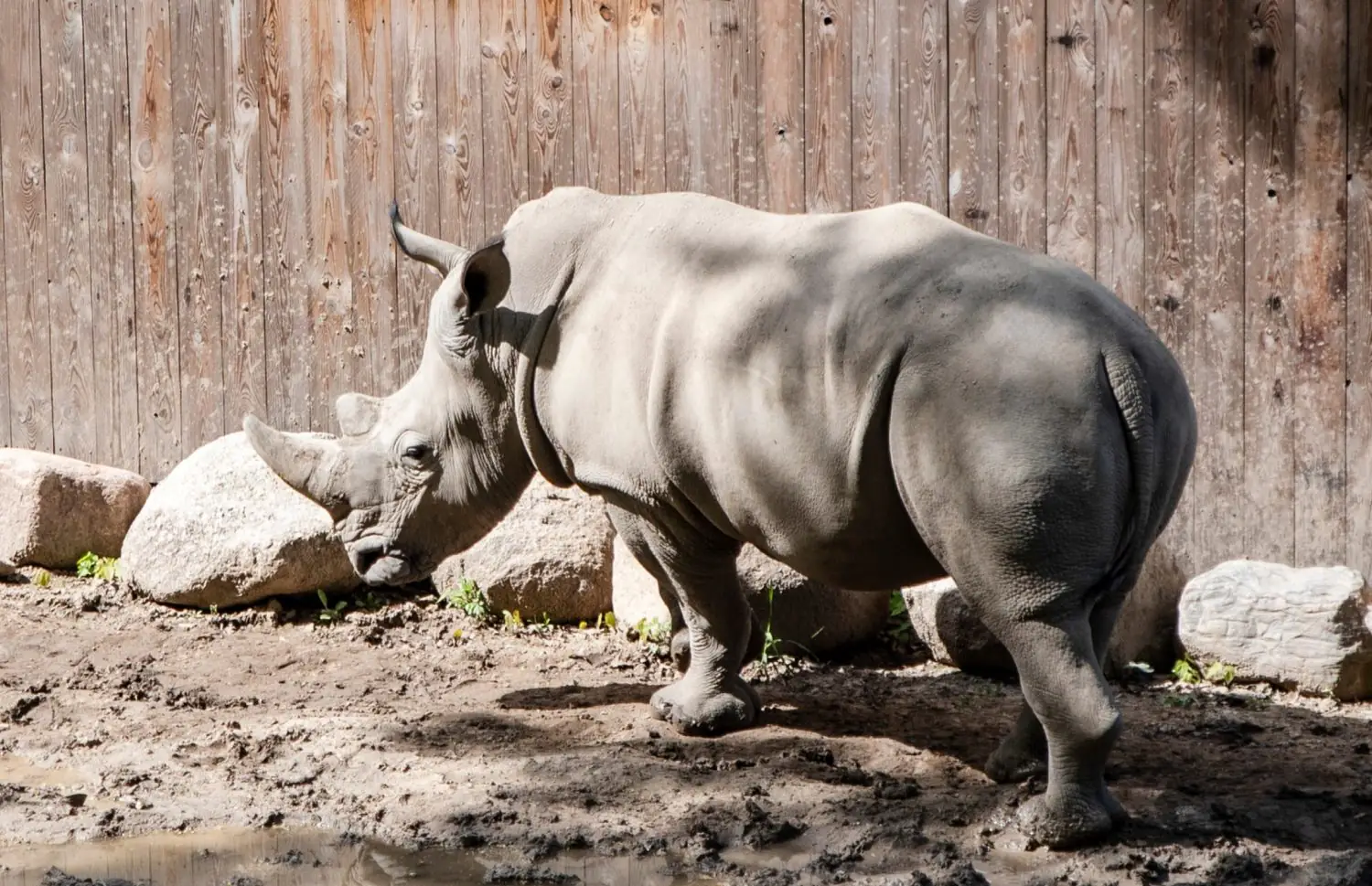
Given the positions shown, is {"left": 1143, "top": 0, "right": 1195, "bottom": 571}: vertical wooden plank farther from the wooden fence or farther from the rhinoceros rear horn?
the rhinoceros rear horn

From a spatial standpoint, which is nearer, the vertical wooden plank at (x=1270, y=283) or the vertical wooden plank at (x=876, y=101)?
the vertical wooden plank at (x=1270, y=283)

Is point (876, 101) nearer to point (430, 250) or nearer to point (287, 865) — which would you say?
point (430, 250)

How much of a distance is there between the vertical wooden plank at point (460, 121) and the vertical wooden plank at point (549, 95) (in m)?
0.25

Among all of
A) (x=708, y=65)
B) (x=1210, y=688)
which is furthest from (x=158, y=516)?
(x=1210, y=688)

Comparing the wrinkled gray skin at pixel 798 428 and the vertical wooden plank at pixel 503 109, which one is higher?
the vertical wooden plank at pixel 503 109

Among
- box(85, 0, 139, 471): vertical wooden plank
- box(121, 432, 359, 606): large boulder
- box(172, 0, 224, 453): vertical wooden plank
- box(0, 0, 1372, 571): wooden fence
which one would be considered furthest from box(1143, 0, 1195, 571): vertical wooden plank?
box(85, 0, 139, 471): vertical wooden plank

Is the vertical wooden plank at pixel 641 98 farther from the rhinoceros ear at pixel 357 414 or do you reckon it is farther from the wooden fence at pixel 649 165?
the rhinoceros ear at pixel 357 414

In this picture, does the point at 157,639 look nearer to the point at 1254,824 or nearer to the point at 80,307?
the point at 80,307

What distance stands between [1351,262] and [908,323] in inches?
105

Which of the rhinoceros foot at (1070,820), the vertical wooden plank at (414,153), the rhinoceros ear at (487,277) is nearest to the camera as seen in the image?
the rhinoceros foot at (1070,820)

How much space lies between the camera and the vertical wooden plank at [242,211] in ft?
25.5

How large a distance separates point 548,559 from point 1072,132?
2.78 metres

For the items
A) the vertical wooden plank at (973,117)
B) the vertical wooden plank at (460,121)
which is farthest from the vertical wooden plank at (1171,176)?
the vertical wooden plank at (460,121)

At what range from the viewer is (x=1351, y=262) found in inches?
245
